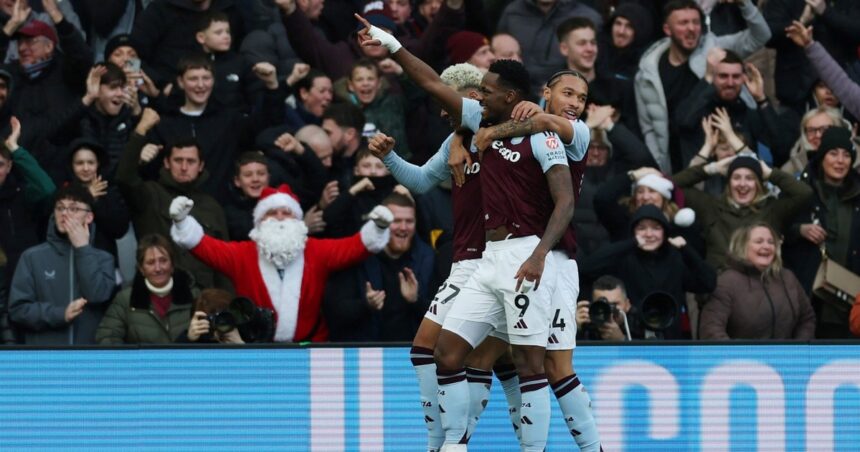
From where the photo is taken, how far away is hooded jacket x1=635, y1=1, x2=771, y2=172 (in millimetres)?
16016

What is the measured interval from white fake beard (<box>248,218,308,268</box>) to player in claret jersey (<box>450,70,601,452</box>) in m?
2.98

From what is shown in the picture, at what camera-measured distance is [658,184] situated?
14367 millimetres

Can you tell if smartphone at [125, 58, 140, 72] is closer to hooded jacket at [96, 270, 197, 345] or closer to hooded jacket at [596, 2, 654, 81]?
hooded jacket at [96, 270, 197, 345]

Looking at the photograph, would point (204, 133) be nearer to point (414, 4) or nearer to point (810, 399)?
point (414, 4)

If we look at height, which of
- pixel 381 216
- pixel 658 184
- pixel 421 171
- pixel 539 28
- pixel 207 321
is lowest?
pixel 207 321

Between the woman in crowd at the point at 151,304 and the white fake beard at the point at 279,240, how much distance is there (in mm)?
661

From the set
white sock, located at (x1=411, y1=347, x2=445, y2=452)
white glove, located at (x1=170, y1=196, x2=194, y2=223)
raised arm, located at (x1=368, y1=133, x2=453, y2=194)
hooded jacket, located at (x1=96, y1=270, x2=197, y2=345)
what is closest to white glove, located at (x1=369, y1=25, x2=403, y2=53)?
Result: raised arm, located at (x1=368, y1=133, x2=453, y2=194)

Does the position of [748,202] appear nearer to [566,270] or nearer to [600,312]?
[600,312]

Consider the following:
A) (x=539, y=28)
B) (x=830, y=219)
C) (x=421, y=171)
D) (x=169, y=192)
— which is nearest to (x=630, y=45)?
(x=539, y=28)

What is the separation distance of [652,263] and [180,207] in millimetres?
3701

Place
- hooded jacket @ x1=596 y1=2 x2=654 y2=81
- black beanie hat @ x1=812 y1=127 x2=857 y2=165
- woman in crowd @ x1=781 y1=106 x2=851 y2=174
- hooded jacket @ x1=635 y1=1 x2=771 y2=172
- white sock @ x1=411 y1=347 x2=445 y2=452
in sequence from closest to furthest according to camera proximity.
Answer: white sock @ x1=411 y1=347 x2=445 y2=452
black beanie hat @ x1=812 y1=127 x2=857 y2=165
woman in crowd @ x1=781 y1=106 x2=851 y2=174
hooded jacket @ x1=635 y1=1 x2=771 y2=172
hooded jacket @ x1=596 y1=2 x2=654 y2=81

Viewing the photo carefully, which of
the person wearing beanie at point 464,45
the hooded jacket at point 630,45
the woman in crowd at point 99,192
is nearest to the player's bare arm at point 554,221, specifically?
the woman in crowd at point 99,192

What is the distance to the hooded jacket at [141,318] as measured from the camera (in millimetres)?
13477

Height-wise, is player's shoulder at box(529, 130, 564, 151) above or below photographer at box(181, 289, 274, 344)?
above
